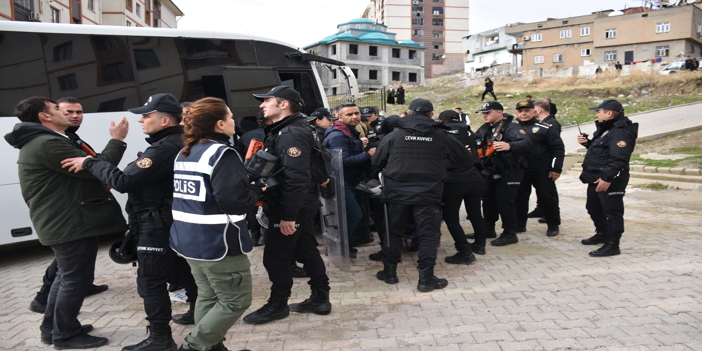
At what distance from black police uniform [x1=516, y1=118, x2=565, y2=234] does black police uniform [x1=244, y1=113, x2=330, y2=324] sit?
3.86 metres

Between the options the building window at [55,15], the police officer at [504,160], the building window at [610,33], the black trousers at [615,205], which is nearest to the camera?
the black trousers at [615,205]

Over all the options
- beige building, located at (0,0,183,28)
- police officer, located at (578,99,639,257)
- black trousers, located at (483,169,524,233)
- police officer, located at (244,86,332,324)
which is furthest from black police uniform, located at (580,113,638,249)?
beige building, located at (0,0,183,28)

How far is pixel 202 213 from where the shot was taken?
9.01 ft

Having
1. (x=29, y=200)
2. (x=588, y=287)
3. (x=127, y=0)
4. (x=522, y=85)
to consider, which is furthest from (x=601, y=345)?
(x=522, y=85)

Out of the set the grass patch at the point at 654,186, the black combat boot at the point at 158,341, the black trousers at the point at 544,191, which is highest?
the black trousers at the point at 544,191

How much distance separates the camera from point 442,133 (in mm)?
4609

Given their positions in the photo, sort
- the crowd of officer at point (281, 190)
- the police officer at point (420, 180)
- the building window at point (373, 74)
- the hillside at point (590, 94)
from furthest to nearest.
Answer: the building window at point (373, 74) → the hillside at point (590, 94) → the police officer at point (420, 180) → the crowd of officer at point (281, 190)

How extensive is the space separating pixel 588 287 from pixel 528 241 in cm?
192

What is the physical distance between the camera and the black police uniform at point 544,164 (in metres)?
6.45

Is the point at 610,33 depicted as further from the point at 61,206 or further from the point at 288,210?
the point at 61,206

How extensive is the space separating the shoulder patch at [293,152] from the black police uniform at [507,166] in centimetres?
336

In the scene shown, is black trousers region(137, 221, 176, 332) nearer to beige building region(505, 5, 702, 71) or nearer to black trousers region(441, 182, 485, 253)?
black trousers region(441, 182, 485, 253)

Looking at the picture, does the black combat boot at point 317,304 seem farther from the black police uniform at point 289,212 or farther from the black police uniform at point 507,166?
the black police uniform at point 507,166

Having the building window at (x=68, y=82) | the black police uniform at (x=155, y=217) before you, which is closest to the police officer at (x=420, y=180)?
the black police uniform at (x=155, y=217)
